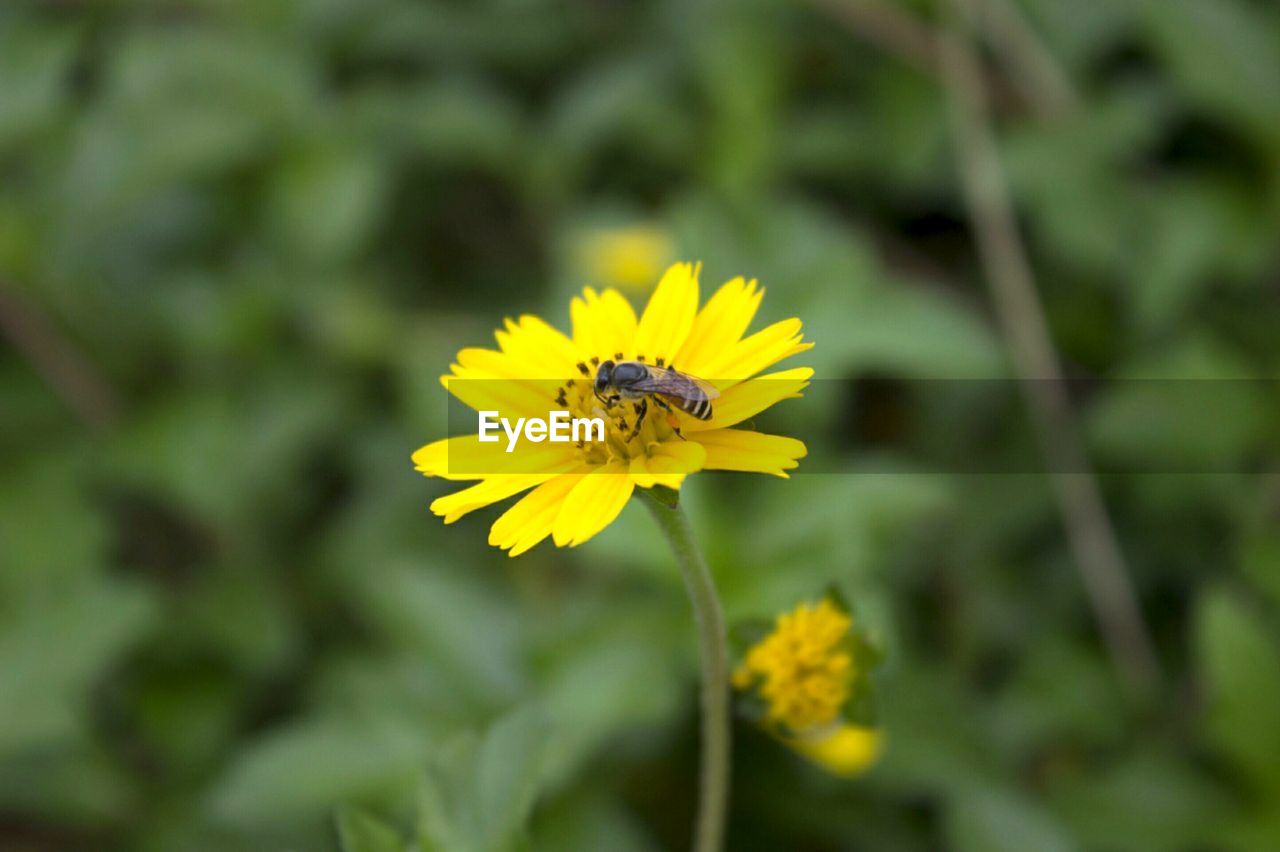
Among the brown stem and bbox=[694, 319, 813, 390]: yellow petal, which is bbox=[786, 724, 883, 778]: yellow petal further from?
the brown stem

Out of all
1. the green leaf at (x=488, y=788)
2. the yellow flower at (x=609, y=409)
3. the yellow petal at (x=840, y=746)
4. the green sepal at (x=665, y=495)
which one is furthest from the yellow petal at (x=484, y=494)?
the yellow petal at (x=840, y=746)

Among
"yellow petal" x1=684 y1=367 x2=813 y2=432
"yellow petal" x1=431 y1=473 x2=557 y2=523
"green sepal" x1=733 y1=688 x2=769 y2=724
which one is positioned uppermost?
"yellow petal" x1=684 y1=367 x2=813 y2=432

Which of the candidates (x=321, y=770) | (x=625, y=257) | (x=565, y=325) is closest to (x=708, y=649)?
(x=321, y=770)

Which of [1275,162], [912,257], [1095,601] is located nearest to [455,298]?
[912,257]

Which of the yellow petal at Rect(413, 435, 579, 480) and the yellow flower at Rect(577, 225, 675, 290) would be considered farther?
the yellow flower at Rect(577, 225, 675, 290)

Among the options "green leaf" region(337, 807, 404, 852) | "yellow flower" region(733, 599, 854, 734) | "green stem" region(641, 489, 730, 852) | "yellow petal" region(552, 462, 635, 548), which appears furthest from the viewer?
"yellow flower" region(733, 599, 854, 734)

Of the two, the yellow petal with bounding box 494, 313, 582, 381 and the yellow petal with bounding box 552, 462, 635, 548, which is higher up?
the yellow petal with bounding box 494, 313, 582, 381

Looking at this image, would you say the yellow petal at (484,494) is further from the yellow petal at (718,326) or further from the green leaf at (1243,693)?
the green leaf at (1243,693)

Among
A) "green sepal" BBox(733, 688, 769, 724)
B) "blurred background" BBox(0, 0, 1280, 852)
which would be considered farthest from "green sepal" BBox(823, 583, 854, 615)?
"blurred background" BBox(0, 0, 1280, 852)
